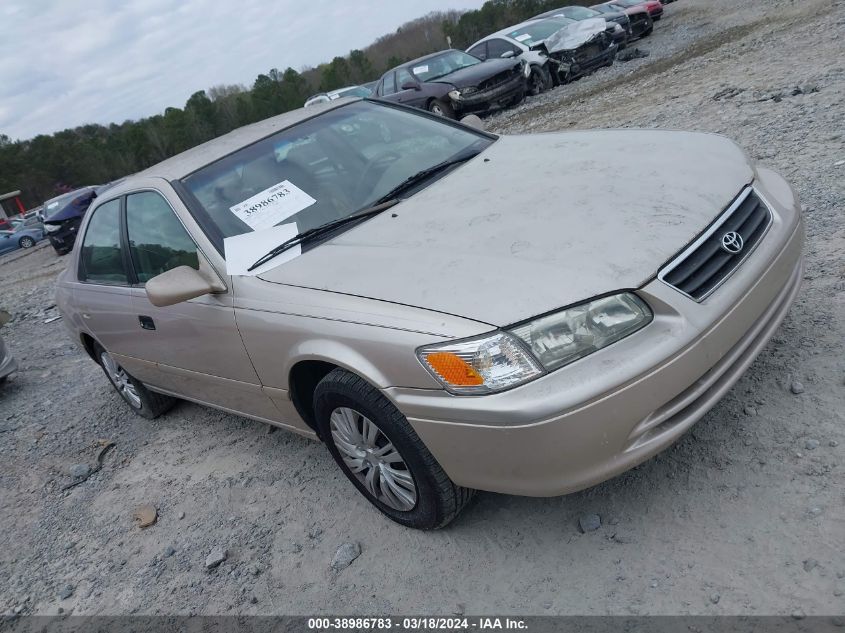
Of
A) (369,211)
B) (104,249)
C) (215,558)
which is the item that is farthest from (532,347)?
(104,249)

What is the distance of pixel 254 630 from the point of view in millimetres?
2506

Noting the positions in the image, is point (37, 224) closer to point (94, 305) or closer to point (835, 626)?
point (94, 305)

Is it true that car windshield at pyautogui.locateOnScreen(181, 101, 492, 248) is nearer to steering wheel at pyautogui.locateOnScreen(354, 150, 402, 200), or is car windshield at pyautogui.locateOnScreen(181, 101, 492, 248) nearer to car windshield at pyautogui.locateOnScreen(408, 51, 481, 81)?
steering wheel at pyautogui.locateOnScreen(354, 150, 402, 200)

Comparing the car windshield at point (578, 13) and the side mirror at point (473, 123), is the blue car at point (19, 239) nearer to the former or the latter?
the car windshield at point (578, 13)

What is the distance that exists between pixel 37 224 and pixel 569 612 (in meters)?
29.3

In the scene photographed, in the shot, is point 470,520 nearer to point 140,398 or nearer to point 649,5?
point 140,398

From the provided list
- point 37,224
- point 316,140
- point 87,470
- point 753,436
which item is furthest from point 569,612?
point 37,224

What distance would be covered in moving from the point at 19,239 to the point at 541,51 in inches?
831

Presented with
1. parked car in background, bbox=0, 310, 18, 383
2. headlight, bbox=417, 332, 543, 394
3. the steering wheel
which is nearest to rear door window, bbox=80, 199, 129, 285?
the steering wheel

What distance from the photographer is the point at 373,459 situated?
2645 mm

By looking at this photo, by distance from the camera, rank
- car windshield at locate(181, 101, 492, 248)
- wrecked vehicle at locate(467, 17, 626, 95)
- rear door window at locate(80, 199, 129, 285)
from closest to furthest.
Answer: car windshield at locate(181, 101, 492, 248) < rear door window at locate(80, 199, 129, 285) < wrecked vehicle at locate(467, 17, 626, 95)

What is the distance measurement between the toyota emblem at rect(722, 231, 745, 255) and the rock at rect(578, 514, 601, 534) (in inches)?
42.2

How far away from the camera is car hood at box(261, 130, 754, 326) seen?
7.08 feet

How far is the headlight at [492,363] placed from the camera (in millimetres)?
2051
